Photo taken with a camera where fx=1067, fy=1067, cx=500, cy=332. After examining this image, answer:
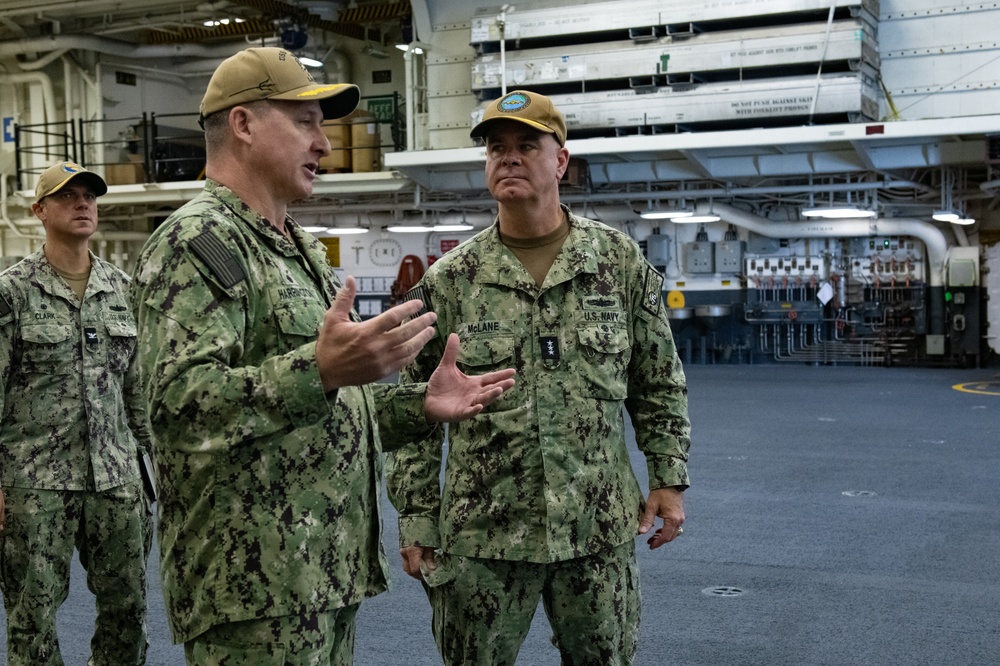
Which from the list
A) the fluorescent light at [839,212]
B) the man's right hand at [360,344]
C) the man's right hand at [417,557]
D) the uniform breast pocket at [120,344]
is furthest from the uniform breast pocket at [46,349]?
the fluorescent light at [839,212]

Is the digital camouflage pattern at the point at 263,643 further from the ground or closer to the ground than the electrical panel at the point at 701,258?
closer to the ground

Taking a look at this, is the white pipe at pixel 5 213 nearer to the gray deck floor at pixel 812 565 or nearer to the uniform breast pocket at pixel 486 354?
the gray deck floor at pixel 812 565

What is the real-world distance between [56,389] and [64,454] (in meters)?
0.22

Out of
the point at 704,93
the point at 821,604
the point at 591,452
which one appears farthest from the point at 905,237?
the point at 591,452

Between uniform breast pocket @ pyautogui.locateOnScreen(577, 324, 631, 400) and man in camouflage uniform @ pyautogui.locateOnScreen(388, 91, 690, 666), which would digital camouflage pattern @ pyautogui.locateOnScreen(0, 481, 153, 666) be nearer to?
man in camouflage uniform @ pyautogui.locateOnScreen(388, 91, 690, 666)

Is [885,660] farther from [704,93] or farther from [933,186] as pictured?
[933,186]

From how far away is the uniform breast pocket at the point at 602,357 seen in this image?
2652 millimetres

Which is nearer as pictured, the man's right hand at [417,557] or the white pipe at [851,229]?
the man's right hand at [417,557]

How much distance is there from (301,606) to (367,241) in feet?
54.3

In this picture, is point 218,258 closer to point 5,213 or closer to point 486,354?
point 486,354

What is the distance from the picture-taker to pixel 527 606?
8.52 feet

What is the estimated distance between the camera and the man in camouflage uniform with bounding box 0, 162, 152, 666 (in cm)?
342

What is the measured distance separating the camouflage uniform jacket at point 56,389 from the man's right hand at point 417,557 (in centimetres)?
136

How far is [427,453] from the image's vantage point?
271cm
